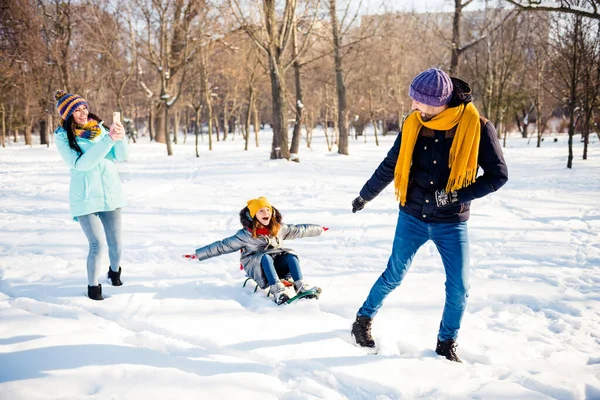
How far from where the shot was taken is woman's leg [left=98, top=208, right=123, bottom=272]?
3891mm

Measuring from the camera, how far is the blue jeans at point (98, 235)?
3.70 meters

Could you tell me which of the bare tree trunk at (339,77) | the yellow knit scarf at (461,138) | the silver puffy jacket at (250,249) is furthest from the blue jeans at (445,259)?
the bare tree trunk at (339,77)

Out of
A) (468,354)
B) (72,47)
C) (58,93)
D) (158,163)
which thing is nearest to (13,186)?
(158,163)

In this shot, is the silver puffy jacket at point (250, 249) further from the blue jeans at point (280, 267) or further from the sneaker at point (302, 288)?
the sneaker at point (302, 288)

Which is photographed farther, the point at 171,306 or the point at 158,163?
the point at 158,163

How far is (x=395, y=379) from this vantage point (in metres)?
2.62

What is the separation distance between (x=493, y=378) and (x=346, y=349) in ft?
3.30

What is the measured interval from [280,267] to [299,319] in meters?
0.82

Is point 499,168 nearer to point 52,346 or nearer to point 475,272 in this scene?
point 475,272

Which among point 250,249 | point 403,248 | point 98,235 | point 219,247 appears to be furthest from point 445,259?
point 98,235

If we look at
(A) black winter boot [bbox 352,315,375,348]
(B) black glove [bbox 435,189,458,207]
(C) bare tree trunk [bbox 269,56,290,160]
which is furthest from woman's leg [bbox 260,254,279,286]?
(C) bare tree trunk [bbox 269,56,290,160]

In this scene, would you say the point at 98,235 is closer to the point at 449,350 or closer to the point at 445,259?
the point at 445,259

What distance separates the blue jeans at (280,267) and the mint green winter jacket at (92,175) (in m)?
1.54

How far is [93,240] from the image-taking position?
372 cm
